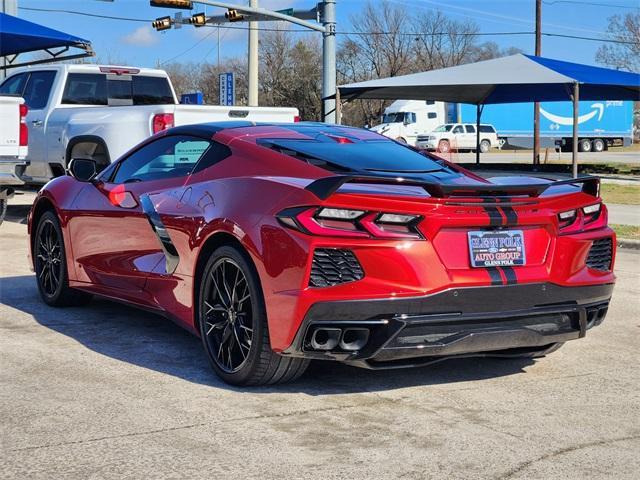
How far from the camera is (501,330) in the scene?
460cm

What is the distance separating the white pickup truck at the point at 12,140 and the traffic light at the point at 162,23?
881 inches

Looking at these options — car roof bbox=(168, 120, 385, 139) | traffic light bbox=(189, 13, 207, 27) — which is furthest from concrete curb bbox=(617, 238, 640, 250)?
traffic light bbox=(189, 13, 207, 27)

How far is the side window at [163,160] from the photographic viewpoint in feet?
18.8

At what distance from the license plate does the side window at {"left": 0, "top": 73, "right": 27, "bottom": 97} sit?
11.1m

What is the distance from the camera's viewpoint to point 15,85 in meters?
14.3

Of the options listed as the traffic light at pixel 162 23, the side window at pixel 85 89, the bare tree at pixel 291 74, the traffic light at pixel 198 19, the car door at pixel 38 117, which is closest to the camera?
the car door at pixel 38 117

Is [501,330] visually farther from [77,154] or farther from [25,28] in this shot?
[25,28]

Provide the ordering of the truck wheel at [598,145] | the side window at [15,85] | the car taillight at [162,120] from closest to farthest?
the car taillight at [162,120], the side window at [15,85], the truck wheel at [598,145]

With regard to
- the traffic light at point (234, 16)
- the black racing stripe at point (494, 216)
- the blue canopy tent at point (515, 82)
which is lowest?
the black racing stripe at point (494, 216)

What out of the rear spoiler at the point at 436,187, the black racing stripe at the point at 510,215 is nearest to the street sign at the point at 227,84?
the rear spoiler at the point at 436,187

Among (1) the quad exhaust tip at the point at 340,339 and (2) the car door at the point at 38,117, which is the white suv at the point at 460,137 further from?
(1) the quad exhaust tip at the point at 340,339

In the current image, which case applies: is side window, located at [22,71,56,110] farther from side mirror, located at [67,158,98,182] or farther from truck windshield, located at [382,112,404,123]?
truck windshield, located at [382,112,404,123]

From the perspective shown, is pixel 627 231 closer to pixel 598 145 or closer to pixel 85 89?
pixel 85 89

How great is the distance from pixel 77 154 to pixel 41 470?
31.0 feet
